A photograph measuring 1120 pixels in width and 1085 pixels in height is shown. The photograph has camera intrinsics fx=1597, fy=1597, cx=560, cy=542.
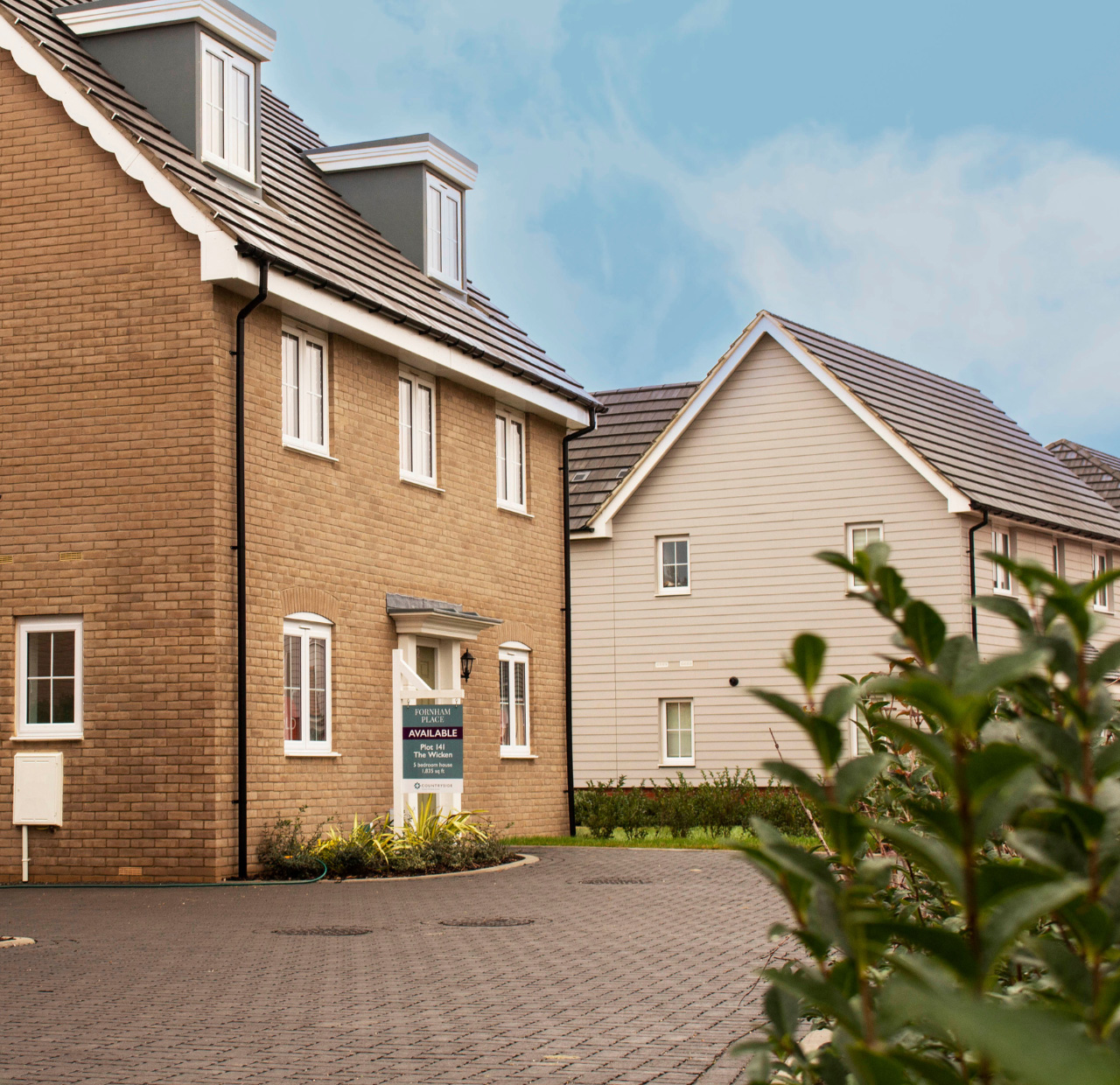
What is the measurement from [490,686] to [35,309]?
797cm

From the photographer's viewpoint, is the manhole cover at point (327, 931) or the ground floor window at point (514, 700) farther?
the ground floor window at point (514, 700)

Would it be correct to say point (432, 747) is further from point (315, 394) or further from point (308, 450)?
point (315, 394)

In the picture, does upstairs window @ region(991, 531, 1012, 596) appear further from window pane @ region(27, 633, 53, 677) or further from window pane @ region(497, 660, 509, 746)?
window pane @ region(27, 633, 53, 677)

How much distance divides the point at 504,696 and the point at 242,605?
6.90m

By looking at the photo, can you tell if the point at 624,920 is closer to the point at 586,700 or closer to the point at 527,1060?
the point at 527,1060

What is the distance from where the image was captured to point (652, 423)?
33.8 m

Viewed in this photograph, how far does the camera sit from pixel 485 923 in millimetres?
12453

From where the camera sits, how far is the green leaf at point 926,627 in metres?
1.69

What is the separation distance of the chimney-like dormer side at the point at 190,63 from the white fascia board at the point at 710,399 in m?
12.8

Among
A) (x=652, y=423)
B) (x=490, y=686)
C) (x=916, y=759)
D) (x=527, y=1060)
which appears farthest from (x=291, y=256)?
(x=652, y=423)

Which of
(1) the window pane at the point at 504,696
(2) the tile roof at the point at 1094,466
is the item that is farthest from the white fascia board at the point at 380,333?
(2) the tile roof at the point at 1094,466

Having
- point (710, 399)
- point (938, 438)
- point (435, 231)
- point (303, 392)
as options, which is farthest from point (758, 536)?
point (303, 392)

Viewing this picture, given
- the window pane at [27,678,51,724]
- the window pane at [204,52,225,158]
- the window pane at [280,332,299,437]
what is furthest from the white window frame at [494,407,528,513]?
the window pane at [27,678,51,724]

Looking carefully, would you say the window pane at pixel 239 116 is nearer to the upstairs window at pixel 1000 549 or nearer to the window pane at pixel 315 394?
the window pane at pixel 315 394
